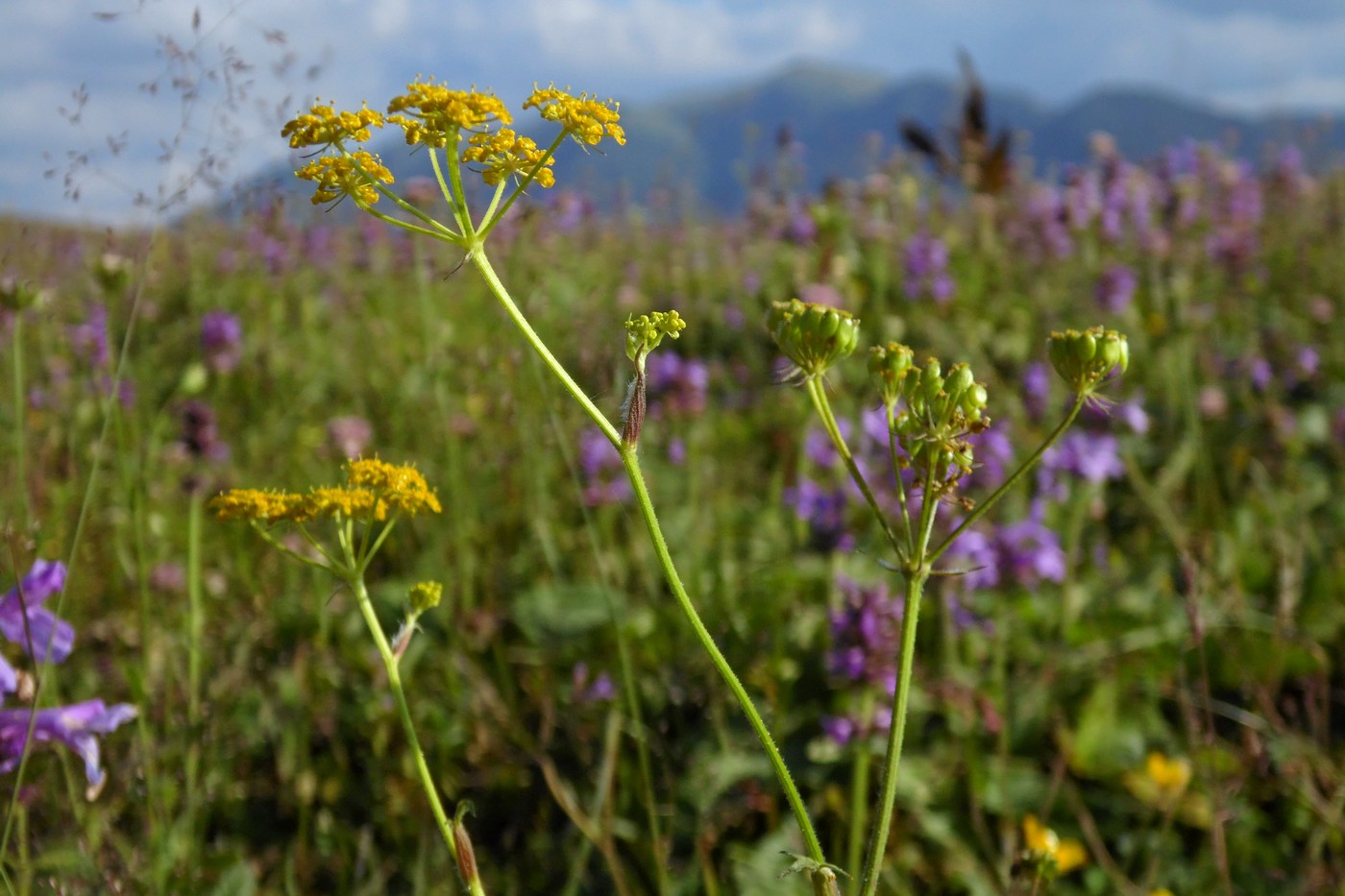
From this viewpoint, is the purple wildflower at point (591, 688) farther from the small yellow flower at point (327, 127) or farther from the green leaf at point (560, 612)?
the small yellow flower at point (327, 127)

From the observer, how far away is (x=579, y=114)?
3.13 feet

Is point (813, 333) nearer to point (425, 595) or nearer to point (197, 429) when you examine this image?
point (425, 595)

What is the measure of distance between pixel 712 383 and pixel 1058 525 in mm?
1953

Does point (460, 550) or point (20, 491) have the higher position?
point (20, 491)

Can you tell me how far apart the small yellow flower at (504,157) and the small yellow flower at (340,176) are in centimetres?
8

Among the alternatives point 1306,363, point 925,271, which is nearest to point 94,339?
point 925,271

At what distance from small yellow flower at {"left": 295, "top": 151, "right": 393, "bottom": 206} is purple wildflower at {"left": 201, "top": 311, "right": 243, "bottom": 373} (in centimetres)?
356

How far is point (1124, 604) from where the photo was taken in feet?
9.29

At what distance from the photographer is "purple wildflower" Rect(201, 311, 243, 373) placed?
13.8 feet

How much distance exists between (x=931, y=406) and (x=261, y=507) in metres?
0.63

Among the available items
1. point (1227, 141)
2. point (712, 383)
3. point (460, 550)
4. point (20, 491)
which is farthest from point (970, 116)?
point (20, 491)

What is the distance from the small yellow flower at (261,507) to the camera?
1049 millimetres

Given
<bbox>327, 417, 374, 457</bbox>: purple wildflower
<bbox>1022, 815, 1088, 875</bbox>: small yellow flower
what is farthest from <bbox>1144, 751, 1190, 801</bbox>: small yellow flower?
<bbox>327, 417, 374, 457</bbox>: purple wildflower

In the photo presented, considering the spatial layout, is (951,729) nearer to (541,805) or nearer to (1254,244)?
(541,805)
